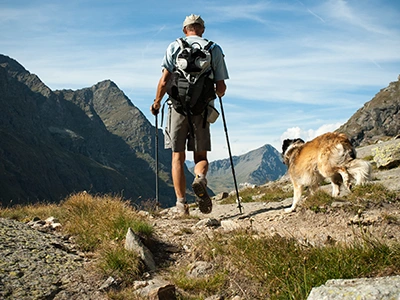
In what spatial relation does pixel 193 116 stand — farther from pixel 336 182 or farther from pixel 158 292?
pixel 158 292

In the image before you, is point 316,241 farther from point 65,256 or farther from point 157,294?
point 65,256

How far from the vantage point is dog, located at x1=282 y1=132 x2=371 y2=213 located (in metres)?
8.32

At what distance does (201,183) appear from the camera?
7.71m

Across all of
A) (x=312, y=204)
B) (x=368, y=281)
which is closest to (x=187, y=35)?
(x=312, y=204)

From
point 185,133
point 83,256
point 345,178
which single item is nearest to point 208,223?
point 185,133

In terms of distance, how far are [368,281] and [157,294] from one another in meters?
2.19

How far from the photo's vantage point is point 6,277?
4.58m

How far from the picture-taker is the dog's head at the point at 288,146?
9670mm

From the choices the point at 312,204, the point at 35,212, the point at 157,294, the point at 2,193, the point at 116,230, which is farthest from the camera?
the point at 2,193

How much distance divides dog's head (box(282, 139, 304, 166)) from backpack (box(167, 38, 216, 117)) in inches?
113

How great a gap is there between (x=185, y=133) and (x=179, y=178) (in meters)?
1.04

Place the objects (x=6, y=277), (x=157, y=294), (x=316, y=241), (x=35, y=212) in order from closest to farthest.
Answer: (x=157, y=294) → (x=6, y=277) → (x=316, y=241) → (x=35, y=212)

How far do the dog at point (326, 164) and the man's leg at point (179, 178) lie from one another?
2.37 meters

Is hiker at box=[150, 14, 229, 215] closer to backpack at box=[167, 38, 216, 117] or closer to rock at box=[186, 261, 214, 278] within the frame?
backpack at box=[167, 38, 216, 117]
